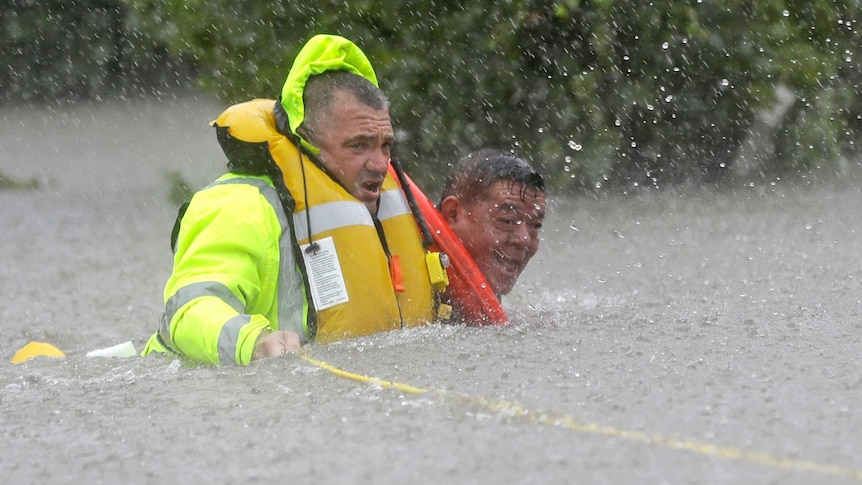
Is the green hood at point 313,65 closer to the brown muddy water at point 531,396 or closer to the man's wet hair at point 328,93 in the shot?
the man's wet hair at point 328,93

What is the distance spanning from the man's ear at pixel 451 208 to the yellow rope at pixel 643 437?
1595 mm

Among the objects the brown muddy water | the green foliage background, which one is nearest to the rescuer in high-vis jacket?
the brown muddy water

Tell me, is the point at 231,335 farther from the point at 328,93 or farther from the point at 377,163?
the point at 328,93

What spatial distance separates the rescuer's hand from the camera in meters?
4.41

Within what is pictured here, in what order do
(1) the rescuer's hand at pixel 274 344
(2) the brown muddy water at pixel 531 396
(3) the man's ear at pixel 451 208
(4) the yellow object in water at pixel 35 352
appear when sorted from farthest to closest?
(4) the yellow object in water at pixel 35 352 → (3) the man's ear at pixel 451 208 → (1) the rescuer's hand at pixel 274 344 → (2) the brown muddy water at pixel 531 396

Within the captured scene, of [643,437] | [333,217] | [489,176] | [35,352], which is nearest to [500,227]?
[489,176]

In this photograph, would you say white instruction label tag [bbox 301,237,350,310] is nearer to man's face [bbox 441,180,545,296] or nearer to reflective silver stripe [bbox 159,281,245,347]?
reflective silver stripe [bbox 159,281,245,347]

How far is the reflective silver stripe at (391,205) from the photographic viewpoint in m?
5.21

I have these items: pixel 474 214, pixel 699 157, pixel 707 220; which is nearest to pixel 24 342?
pixel 474 214

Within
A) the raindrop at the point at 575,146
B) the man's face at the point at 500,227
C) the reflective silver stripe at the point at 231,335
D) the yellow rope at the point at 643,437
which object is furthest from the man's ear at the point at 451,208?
the raindrop at the point at 575,146

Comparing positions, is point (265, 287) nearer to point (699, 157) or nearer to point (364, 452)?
point (364, 452)

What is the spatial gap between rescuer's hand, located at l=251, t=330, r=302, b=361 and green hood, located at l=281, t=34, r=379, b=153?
945 millimetres

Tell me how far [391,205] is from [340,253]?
1.53ft

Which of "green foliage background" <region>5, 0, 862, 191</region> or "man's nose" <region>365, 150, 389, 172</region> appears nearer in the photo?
"man's nose" <region>365, 150, 389, 172</region>
